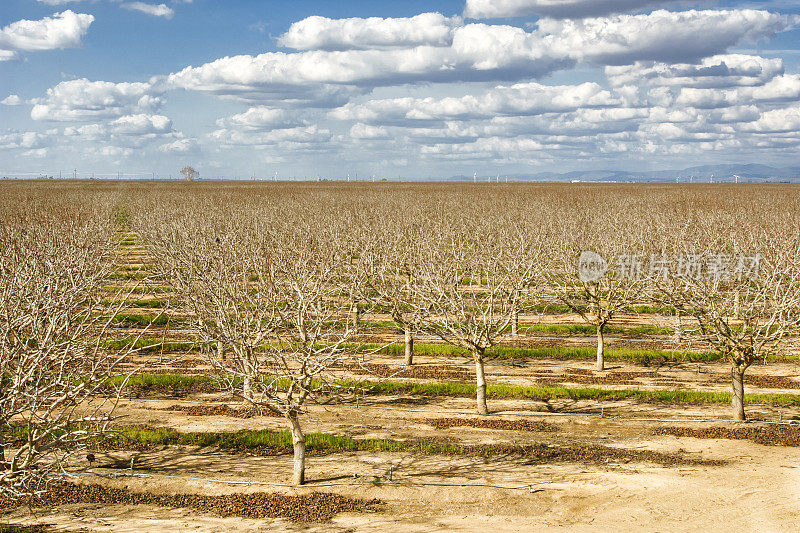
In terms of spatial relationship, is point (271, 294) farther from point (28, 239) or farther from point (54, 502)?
point (28, 239)

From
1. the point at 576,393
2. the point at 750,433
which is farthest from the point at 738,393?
the point at 576,393

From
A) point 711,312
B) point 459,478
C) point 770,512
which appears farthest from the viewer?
point 711,312

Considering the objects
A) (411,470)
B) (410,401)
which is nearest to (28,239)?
(410,401)

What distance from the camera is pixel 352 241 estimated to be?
29641 millimetres

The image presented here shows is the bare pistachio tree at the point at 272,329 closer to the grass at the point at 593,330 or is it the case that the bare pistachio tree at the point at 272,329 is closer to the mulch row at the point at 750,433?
the mulch row at the point at 750,433

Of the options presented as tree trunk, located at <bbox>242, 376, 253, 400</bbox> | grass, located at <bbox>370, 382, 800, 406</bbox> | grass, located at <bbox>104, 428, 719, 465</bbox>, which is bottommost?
grass, located at <bbox>104, 428, 719, 465</bbox>

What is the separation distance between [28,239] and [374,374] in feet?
50.5

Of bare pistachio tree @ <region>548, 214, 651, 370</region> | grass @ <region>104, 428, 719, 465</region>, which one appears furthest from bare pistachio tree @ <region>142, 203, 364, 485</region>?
bare pistachio tree @ <region>548, 214, 651, 370</region>

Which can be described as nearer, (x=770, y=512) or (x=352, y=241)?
(x=770, y=512)

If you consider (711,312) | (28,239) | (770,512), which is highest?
(28,239)

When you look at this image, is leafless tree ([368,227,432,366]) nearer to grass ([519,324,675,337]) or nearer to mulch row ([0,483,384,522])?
grass ([519,324,675,337])

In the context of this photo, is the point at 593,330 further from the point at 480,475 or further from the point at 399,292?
the point at 480,475

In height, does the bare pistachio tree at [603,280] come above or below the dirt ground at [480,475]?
above

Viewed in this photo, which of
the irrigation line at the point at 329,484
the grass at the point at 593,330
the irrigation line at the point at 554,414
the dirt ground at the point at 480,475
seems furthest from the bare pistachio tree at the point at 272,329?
the grass at the point at 593,330
